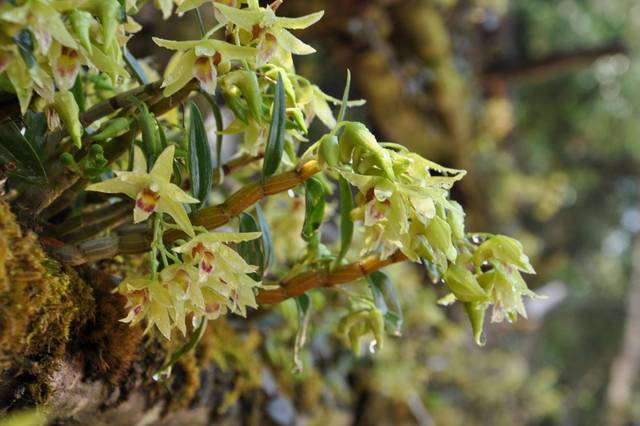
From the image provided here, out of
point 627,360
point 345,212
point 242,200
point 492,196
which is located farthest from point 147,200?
point 627,360

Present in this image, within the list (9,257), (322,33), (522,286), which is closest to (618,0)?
(322,33)

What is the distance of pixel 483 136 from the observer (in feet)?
11.9

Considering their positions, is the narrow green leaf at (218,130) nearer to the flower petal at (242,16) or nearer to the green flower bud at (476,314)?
the flower petal at (242,16)

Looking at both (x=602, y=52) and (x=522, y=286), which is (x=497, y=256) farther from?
(x=602, y=52)

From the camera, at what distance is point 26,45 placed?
0.51 metres

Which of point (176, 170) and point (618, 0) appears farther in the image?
point (618, 0)

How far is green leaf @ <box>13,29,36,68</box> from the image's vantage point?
1.63ft

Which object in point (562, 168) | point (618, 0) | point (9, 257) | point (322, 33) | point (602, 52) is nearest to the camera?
point (9, 257)

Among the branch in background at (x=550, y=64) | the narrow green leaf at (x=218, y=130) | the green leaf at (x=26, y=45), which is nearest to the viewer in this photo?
the green leaf at (x=26, y=45)

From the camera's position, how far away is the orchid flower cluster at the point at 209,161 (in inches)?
20.6

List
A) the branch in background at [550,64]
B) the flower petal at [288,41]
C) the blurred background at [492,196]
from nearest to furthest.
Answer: the flower petal at [288,41]
the blurred background at [492,196]
the branch in background at [550,64]

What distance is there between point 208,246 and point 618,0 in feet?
15.1

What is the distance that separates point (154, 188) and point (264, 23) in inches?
7.1

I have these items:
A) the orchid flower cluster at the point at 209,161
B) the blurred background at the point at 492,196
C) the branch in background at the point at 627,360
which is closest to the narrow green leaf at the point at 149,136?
the orchid flower cluster at the point at 209,161
